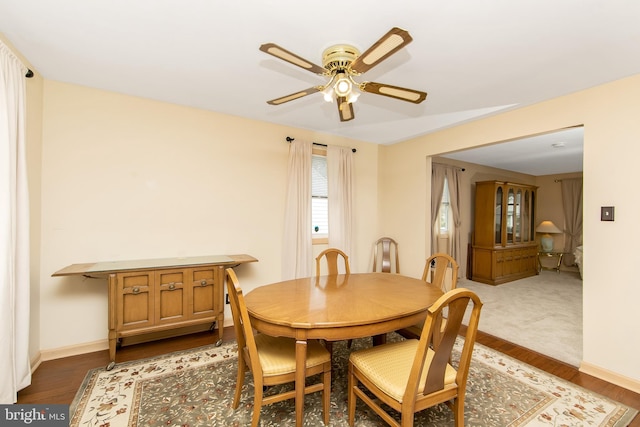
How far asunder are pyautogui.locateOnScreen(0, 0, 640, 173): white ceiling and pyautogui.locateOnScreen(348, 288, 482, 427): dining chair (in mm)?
1598

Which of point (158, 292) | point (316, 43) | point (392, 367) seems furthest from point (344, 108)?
point (158, 292)

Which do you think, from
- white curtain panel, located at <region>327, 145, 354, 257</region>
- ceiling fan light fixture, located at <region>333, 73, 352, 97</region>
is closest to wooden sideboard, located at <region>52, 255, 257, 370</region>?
white curtain panel, located at <region>327, 145, 354, 257</region>

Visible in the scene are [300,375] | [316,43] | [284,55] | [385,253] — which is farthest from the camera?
[385,253]

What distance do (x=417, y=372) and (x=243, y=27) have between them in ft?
7.20

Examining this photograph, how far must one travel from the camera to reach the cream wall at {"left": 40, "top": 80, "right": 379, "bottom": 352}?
2525 millimetres

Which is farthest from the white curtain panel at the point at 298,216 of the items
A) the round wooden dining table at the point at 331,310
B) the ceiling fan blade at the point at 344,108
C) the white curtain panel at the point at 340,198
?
the ceiling fan blade at the point at 344,108

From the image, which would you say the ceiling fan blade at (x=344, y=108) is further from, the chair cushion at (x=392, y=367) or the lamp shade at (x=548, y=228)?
the lamp shade at (x=548, y=228)

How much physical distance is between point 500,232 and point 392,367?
5035mm

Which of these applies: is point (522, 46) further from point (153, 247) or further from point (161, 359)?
point (161, 359)

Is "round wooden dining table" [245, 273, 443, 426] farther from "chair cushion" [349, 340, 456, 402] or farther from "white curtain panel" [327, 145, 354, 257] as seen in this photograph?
"white curtain panel" [327, 145, 354, 257]

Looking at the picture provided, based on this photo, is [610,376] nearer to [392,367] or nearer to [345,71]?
[392,367]

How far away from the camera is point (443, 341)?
54.9 inches

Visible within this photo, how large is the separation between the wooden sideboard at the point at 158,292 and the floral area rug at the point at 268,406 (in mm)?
337

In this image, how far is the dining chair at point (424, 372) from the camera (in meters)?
1.33
